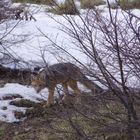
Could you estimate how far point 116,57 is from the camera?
3.37 m

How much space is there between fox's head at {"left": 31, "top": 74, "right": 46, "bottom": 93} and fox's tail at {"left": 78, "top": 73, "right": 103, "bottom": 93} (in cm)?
315

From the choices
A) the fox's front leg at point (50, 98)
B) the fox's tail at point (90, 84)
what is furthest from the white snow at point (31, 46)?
the fox's tail at point (90, 84)

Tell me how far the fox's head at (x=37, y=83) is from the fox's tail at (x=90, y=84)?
3152 millimetres

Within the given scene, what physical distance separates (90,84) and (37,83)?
349 centimetres

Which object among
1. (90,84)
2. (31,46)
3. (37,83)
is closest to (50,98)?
(37,83)

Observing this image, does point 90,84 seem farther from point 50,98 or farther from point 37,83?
point 37,83

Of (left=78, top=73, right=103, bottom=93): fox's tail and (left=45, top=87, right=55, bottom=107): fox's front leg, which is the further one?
(left=45, top=87, right=55, bottom=107): fox's front leg

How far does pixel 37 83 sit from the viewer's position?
22.5 feet

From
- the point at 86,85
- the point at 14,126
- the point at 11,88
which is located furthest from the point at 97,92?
the point at 11,88

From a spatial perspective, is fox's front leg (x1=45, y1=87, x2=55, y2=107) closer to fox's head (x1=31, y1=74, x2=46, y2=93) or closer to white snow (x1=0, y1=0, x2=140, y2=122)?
white snow (x1=0, y1=0, x2=140, y2=122)

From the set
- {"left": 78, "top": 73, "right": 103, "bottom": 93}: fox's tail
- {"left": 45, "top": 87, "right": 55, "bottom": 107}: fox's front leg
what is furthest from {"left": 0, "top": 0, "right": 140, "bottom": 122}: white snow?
{"left": 78, "top": 73, "right": 103, "bottom": 93}: fox's tail

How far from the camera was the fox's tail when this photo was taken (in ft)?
11.1

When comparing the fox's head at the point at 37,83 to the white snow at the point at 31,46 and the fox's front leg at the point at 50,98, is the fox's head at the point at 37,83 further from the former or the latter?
the fox's front leg at the point at 50,98

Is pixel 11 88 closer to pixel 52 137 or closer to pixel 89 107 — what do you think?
pixel 52 137
